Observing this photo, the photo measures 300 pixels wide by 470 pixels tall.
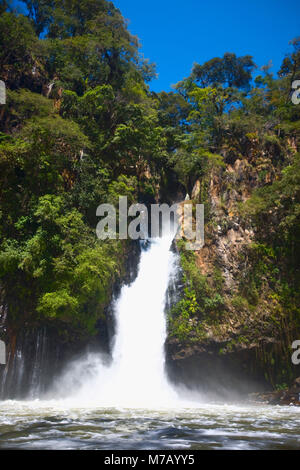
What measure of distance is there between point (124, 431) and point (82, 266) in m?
8.54

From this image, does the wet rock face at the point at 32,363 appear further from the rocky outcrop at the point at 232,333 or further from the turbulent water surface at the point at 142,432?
the rocky outcrop at the point at 232,333

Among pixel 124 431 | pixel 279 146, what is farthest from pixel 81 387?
pixel 279 146

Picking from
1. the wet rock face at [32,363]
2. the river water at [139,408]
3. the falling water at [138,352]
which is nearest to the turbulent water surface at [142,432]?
the river water at [139,408]

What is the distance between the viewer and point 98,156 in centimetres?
2186

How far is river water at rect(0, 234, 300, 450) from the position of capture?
5875 millimetres

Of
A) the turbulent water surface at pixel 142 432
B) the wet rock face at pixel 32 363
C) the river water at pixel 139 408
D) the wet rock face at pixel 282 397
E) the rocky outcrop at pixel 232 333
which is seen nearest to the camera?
the turbulent water surface at pixel 142 432

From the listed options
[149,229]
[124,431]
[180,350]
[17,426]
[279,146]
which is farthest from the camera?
[149,229]

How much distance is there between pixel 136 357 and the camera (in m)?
16.5

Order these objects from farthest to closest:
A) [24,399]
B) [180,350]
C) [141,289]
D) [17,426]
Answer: [141,289] → [180,350] → [24,399] → [17,426]

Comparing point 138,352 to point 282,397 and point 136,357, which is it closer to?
point 136,357

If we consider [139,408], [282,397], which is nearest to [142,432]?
[139,408]

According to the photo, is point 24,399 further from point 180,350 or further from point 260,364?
point 260,364

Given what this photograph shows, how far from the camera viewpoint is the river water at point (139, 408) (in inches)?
231

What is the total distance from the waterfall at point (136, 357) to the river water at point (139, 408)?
0.15ft
